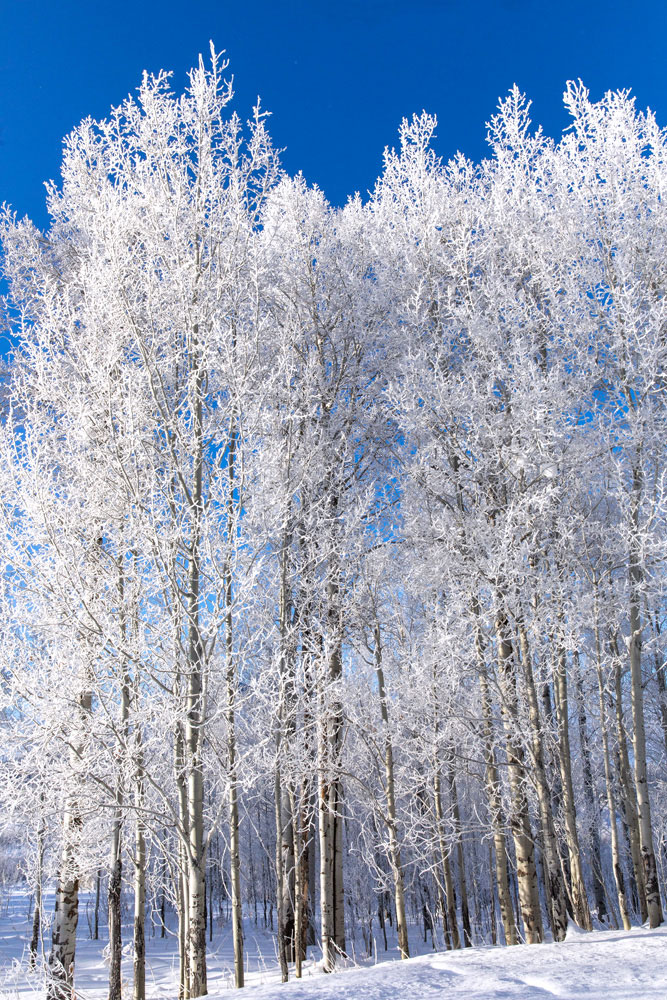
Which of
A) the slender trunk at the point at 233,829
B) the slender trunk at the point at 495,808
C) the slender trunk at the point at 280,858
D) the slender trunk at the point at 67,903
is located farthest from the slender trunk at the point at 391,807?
the slender trunk at the point at 67,903

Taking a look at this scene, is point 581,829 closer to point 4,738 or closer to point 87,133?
point 4,738

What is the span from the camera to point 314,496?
27.2ft

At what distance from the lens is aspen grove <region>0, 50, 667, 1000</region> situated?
4746mm

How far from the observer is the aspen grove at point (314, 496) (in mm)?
4746

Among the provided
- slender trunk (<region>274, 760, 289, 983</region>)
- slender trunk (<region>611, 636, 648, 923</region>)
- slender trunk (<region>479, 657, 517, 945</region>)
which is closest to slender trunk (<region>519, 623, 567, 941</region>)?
slender trunk (<region>479, 657, 517, 945</region>)

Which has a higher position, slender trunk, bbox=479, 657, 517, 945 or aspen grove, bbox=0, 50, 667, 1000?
aspen grove, bbox=0, 50, 667, 1000

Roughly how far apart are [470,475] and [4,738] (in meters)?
5.76

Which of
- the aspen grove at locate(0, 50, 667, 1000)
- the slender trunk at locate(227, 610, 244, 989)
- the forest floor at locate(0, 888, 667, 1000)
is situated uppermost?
the aspen grove at locate(0, 50, 667, 1000)

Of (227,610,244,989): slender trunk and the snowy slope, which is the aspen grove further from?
the snowy slope

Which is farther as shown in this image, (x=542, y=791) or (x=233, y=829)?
(x=542, y=791)

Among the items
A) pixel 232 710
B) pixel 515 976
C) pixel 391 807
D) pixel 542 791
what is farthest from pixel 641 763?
pixel 232 710

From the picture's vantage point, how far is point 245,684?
17.5 ft

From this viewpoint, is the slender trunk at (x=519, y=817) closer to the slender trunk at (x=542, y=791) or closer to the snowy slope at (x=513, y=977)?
the slender trunk at (x=542, y=791)

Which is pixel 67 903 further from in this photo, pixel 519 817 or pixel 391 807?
pixel 519 817
